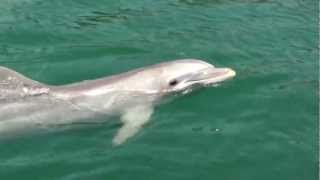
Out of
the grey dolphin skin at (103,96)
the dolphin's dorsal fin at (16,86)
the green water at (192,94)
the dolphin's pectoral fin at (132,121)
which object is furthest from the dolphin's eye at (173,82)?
the dolphin's dorsal fin at (16,86)

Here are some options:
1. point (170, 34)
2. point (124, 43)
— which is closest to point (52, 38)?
point (124, 43)

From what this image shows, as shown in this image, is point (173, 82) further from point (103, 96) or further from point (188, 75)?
point (103, 96)

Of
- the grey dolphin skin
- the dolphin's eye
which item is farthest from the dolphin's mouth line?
the dolphin's eye

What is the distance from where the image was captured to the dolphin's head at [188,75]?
35.5 feet

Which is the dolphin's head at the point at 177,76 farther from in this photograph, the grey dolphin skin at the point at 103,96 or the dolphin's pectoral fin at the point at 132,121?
the dolphin's pectoral fin at the point at 132,121

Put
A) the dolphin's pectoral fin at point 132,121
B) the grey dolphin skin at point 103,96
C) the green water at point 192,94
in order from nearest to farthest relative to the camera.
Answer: the green water at point 192,94
the dolphin's pectoral fin at point 132,121
the grey dolphin skin at point 103,96

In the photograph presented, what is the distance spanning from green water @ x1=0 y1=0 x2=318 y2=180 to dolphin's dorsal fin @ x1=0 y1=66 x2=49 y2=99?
73 centimetres

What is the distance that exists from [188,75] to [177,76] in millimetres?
180

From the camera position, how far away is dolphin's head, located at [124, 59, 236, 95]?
35.2 ft

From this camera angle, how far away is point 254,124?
33.4 ft

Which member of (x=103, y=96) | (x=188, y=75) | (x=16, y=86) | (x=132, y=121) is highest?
(x=16, y=86)

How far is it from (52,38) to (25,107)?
11.7 feet

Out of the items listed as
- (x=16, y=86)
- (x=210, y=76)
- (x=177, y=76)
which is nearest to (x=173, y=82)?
(x=177, y=76)

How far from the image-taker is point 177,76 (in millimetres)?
10797
